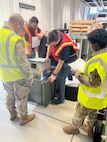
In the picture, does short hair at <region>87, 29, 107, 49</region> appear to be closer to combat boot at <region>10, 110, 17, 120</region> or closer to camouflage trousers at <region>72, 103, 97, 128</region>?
camouflage trousers at <region>72, 103, 97, 128</region>

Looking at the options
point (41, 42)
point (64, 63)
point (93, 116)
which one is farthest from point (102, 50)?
point (41, 42)

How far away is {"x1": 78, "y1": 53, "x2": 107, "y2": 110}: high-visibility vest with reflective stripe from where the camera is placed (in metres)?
1.07

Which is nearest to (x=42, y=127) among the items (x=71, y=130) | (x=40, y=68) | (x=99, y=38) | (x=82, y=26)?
(x=71, y=130)

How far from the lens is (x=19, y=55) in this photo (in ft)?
4.67

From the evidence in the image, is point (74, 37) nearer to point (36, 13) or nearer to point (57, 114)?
point (36, 13)

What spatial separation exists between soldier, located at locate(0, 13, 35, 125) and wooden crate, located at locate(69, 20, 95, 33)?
10.5ft

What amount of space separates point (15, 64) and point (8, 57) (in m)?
0.11

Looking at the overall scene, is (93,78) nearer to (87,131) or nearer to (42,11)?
(87,131)

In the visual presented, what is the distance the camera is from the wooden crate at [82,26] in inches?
166

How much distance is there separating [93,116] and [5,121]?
1289 millimetres

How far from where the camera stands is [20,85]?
1649 mm

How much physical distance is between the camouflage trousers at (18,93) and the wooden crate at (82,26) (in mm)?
3326

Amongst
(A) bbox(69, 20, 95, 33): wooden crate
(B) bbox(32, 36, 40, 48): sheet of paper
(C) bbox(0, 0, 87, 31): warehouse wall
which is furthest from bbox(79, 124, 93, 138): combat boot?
(A) bbox(69, 20, 95, 33): wooden crate

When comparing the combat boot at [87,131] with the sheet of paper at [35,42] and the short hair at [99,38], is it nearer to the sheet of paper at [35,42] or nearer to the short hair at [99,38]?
the short hair at [99,38]
